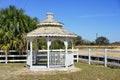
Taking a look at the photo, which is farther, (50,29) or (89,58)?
(89,58)

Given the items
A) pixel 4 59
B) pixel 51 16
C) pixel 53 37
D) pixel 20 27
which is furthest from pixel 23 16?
pixel 53 37

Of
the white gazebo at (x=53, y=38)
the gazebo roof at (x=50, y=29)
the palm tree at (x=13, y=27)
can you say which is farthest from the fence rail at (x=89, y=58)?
the gazebo roof at (x=50, y=29)

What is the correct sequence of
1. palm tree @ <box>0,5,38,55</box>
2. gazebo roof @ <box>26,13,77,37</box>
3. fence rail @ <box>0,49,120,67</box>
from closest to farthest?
gazebo roof @ <box>26,13,77,37</box> → fence rail @ <box>0,49,120,67</box> → palm tree @ <box>0,5,38,55</box>

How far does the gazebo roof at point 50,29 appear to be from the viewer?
1914cm

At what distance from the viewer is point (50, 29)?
19812mm

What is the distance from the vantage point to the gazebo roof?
1914 cm

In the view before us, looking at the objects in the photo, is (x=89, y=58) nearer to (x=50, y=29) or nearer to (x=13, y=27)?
(x=50, y=29)

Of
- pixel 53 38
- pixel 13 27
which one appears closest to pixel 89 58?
pixel 53 38

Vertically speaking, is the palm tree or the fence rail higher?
the palm tree

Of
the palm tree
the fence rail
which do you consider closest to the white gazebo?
the fence rail

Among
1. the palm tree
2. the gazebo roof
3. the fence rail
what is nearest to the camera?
the gazebo roof

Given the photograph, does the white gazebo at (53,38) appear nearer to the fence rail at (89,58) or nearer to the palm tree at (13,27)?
the fence rail at (89,58)

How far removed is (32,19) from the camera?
92.2ft

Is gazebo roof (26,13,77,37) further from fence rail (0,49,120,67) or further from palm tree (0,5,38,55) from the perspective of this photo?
palm tree (0,5,38,55)
